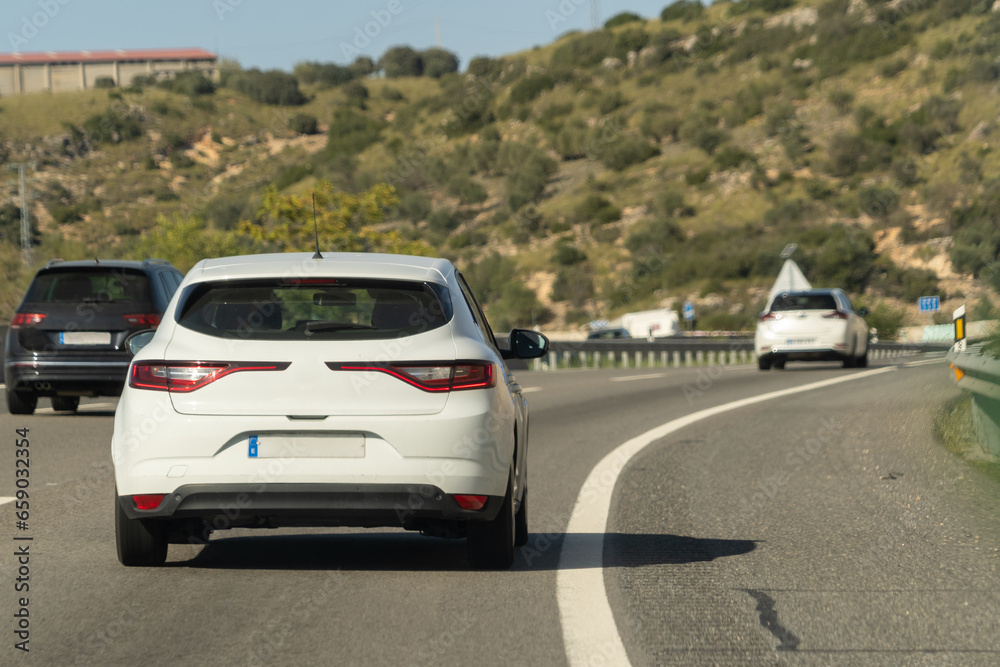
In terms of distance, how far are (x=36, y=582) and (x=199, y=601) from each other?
3.20 ft

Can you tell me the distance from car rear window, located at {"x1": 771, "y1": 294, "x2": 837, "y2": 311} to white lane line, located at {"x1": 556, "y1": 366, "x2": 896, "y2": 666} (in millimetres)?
14436

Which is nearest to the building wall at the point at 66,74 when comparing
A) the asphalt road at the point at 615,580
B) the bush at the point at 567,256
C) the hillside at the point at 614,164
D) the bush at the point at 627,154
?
the hillside at the point at 614,164

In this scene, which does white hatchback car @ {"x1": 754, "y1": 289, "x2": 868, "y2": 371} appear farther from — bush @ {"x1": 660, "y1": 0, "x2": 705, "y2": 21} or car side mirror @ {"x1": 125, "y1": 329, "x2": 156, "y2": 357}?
bush @ {"x1": 660, "y1": 0, "x2": 705, "y2": 21}

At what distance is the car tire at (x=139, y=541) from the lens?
6.14m

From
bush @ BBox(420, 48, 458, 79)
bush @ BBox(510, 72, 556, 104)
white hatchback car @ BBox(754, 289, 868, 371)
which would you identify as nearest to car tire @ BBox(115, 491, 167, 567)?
white hatchback car @ BBox(754, 289, 868, 371)

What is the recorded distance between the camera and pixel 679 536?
7.52 meters

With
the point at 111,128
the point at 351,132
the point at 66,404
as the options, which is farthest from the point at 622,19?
A: the point at 66,404

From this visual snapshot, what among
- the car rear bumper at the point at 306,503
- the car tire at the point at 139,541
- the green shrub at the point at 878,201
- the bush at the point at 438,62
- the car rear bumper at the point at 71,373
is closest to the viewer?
the car rear bumper at the point at 306,503

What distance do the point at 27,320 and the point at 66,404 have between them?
7.51 ft

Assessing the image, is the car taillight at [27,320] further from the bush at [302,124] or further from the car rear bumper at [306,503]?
the bush at [302,124]

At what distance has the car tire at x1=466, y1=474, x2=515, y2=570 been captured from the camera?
619 centimetres

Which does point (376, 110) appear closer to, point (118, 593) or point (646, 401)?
point (646, 401)

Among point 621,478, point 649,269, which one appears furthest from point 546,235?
point 621,478

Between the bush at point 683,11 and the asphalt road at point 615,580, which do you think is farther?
the bush at point 683,11
